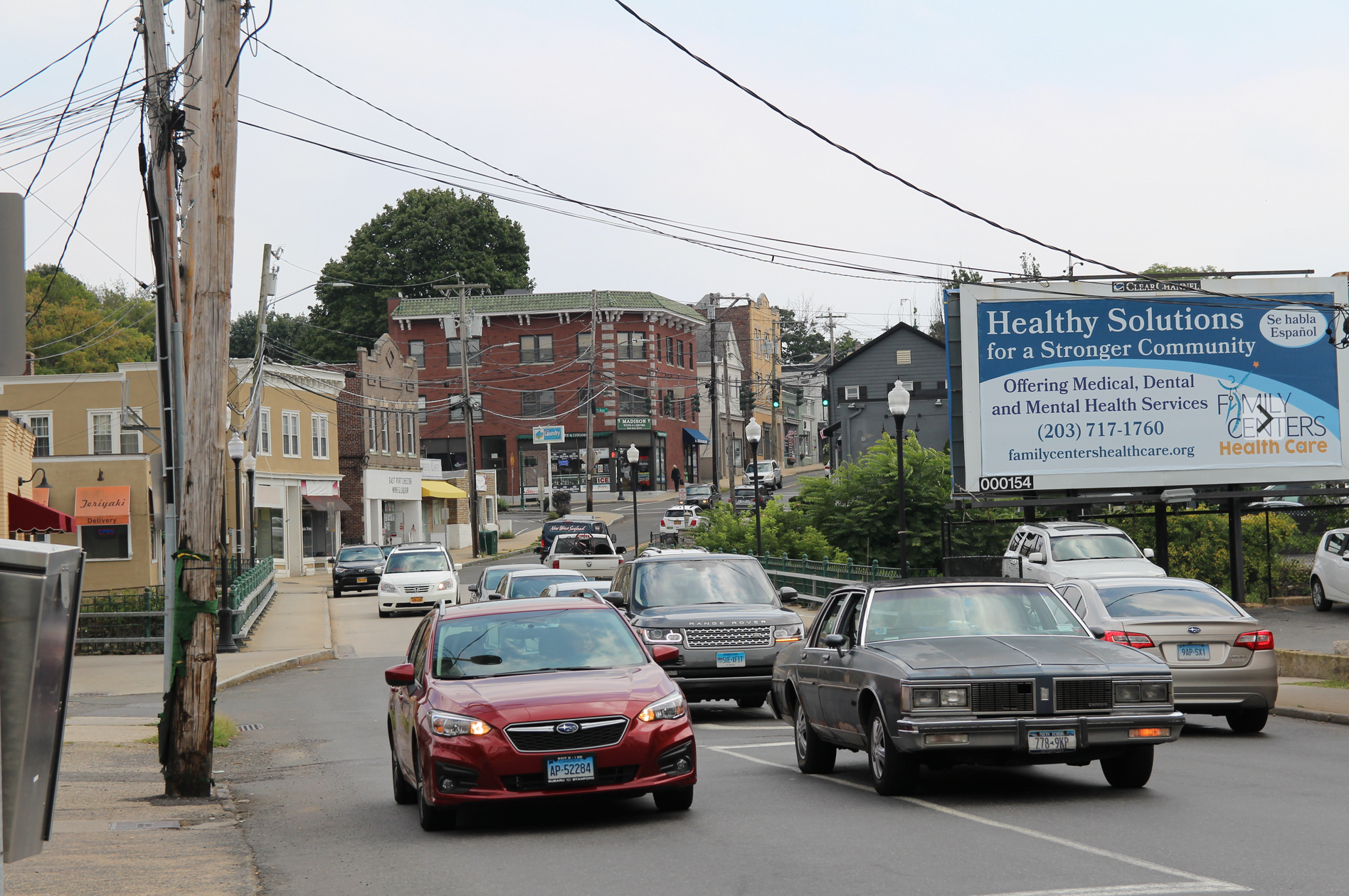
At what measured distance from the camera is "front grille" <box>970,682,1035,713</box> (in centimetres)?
960

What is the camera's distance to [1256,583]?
32062 mm

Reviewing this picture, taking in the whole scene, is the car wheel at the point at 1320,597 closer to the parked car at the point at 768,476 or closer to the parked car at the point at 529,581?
the parked car at the point at 529,581

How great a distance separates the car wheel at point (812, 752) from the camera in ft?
38.9

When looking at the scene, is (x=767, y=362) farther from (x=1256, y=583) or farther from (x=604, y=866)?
(x=604, y=866)

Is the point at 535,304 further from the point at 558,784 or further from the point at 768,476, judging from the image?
the point at 558,784

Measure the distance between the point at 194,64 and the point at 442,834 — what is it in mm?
7783

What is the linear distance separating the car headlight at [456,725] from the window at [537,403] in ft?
268

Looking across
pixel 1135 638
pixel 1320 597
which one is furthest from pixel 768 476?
pixel 1135 638

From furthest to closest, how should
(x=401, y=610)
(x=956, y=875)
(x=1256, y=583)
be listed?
(x=401, y=610)
(x=1256, y=583)
(x=956, y=875)

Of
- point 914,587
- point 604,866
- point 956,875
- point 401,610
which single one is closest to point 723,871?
point 604,866

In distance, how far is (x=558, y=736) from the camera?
9.30 meters

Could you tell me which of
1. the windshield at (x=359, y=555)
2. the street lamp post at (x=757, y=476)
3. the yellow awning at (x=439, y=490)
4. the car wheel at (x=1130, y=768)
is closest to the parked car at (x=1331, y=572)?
the street lamp post at (x=757, y=476)

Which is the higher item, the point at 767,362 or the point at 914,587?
the point at 767,362

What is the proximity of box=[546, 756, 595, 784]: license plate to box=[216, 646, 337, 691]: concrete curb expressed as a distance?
49.4 ft
